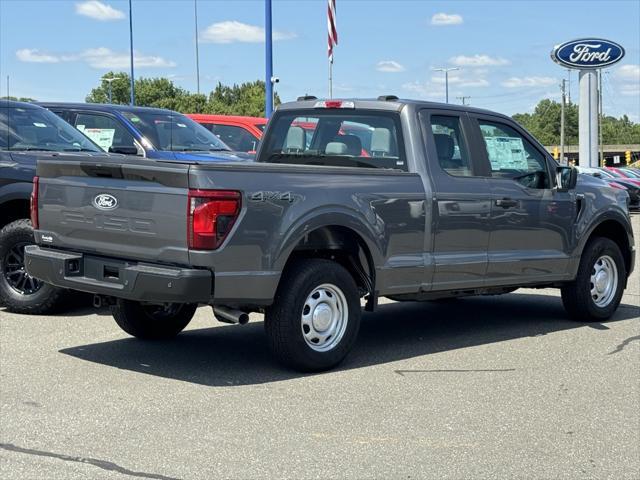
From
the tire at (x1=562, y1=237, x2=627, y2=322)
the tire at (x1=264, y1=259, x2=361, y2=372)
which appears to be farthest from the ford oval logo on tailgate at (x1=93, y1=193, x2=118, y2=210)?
the tire at (x1=562, y1=237, x2=627, y2=322)

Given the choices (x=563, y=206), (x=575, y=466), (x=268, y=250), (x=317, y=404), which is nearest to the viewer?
(x=575, y=466)

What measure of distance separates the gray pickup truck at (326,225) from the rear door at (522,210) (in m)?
0.02

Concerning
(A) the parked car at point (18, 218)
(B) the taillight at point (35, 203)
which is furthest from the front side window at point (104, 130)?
(B) the taillight at point (35, 203)

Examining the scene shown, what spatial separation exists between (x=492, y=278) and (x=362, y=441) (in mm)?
3360

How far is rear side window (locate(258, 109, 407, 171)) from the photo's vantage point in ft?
26.3

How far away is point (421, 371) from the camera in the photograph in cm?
726

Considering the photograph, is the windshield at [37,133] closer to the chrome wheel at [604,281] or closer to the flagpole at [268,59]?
the chrome wheel at [604,281]

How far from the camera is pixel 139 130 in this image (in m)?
12.8

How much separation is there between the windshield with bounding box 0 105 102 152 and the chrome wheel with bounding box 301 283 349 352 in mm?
3996

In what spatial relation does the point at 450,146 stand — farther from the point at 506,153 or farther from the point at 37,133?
the point at 37,133

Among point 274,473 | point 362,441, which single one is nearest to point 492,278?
point 362,441

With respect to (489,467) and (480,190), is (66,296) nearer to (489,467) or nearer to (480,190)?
(480,190)

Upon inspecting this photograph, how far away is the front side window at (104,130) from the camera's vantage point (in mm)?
12789

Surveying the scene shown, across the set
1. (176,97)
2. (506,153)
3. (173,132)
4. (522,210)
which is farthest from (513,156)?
(176,97)
